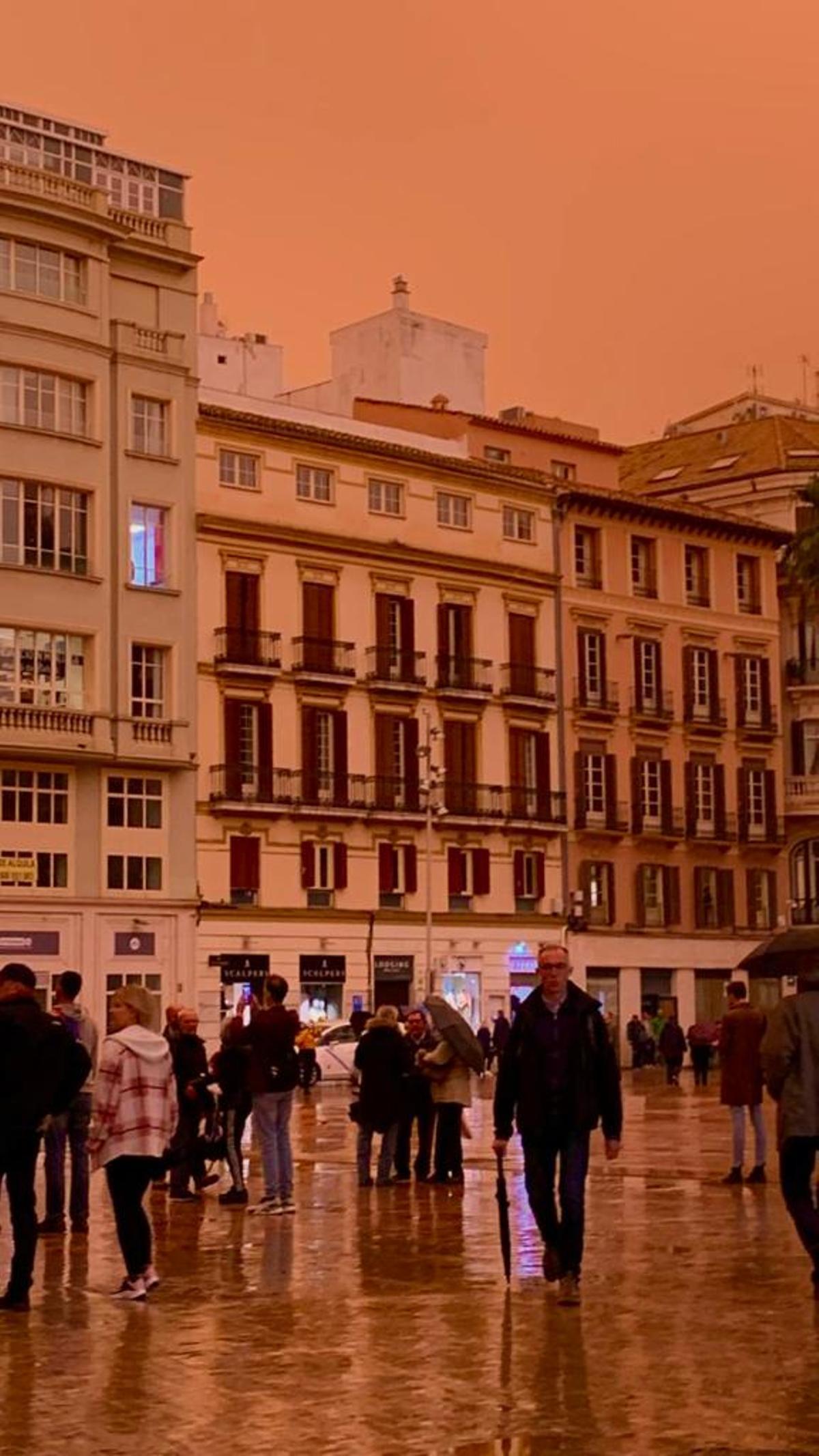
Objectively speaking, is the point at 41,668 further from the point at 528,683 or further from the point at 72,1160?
the point at 72,1160

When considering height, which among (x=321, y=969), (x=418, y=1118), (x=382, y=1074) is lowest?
(x=418, y=1118)

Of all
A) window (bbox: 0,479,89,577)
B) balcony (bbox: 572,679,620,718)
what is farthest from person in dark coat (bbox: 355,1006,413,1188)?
balcony (bbox: 572,679,620,718)

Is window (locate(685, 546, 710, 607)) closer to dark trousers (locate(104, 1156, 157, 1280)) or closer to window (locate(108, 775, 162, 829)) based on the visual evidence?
window (locate(108, 775, 162, 829))

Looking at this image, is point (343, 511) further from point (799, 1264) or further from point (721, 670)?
point (799, 1264)

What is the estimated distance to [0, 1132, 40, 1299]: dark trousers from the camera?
42.4 feet

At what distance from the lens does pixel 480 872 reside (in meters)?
66.6

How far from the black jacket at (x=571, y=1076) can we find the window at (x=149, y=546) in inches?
1795

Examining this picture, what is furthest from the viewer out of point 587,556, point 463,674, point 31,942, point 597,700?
point 587,556

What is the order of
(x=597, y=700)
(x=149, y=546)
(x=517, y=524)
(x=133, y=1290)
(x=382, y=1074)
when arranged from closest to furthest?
(x=133, y=1290), (x=382, y=1074), (x=149, y=546), (x=517, y=524), (x=597, y=700)

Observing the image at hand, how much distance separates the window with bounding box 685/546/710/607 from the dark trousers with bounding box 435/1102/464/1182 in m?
53.3

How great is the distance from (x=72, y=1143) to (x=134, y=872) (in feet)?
131

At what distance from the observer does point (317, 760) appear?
6256 cm

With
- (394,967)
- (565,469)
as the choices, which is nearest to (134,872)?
(394,967)

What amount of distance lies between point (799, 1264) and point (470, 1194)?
677cm
